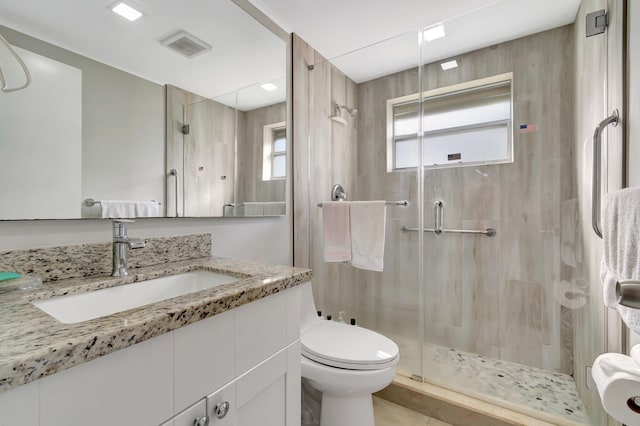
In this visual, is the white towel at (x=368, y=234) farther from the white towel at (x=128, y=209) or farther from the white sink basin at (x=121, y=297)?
the white towel at (x=128, y=209)

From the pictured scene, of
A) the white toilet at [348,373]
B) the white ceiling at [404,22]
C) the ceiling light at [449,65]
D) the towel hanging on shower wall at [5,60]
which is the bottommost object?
the white toilet at [348,373]

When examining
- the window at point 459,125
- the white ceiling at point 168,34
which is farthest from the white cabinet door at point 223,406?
the window at point 459,125

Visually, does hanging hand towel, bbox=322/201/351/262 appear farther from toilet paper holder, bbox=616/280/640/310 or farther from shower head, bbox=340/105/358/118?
toilet paper holder, bbox=616/280/640/310

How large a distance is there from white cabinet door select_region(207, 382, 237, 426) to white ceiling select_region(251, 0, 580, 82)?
1.80 meters

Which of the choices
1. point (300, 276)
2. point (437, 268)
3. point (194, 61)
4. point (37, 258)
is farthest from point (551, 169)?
point (37, 258)

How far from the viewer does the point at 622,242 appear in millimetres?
735

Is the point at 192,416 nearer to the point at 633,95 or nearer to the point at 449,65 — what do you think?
the point at 633,95

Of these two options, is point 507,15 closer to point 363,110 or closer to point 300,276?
point 363,110

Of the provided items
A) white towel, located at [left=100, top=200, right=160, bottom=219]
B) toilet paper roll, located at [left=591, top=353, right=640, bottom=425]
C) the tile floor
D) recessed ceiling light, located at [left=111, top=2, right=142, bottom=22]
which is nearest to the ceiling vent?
recessed ceiling light, located at [left=111, top=2, right=142, bottom=22]

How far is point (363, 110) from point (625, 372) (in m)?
2.12

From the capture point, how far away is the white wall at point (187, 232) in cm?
82

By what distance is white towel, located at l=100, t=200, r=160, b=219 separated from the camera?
97 cm

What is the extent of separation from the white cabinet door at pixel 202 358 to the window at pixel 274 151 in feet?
3.65

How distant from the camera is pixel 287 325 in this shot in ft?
2.87
